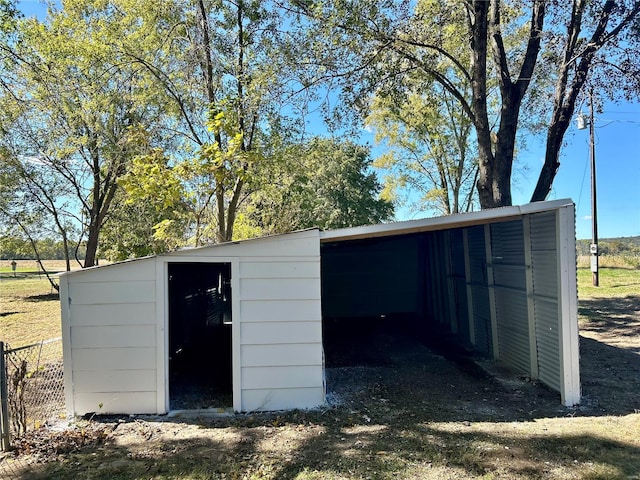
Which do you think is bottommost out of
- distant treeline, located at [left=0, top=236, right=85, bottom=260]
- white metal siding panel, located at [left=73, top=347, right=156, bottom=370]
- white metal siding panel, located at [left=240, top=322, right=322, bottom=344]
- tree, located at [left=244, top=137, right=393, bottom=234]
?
white metal siding panel, located at [left=73, top=347, right=156, bottom=370]

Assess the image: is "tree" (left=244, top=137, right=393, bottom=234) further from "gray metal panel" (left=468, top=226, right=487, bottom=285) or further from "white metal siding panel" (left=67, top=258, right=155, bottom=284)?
"white metal siding panel" (left=67, top=258, right=155, bottom=284)

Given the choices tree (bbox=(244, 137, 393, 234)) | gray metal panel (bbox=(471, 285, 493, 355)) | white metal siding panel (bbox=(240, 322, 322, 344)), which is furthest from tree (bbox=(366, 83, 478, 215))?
white metal siding panel (bbox=(240, 322, 322, 344))

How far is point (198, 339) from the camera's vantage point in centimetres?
863

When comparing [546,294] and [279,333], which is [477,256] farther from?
[279,333]

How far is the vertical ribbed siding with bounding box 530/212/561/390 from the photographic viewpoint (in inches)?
187

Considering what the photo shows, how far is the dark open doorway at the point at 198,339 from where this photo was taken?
5.09 meters

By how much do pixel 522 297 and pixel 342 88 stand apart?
486 cm

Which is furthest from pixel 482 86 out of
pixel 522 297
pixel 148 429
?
pixel 148 429

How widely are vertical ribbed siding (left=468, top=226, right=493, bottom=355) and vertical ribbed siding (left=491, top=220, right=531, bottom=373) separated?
0.48 meters

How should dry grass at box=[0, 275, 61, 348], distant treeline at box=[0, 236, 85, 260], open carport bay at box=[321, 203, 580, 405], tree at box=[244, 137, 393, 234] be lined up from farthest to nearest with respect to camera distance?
distant treeline at box=[0, 236, 85, 260] < tree at box=[244, 137, 393, 234] < dry grass at box=[0, 275, 61, 348] < open carport bay at box=[321, 203, 580, 405]

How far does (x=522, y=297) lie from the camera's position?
567 centimetres

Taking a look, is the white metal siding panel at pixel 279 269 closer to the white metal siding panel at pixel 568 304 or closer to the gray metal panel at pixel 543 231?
the white metal siding panel at pixel 568 304

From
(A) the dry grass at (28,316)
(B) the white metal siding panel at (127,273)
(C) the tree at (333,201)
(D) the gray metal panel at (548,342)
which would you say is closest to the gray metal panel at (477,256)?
(D) the gray metal panel at (548,342)

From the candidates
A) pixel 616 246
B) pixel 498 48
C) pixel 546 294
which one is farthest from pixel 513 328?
pixel 616 246
